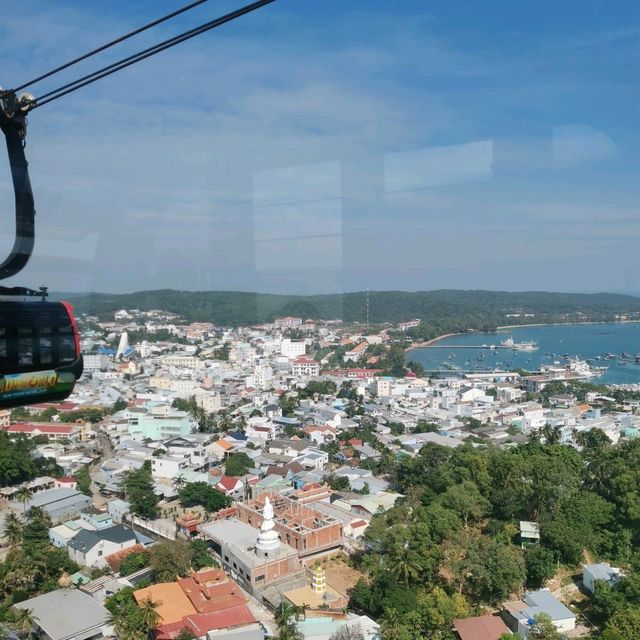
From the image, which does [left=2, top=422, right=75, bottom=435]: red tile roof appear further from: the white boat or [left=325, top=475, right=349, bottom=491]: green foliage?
the white boat

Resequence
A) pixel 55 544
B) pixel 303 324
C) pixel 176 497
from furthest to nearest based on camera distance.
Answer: pixel 303 324 < pixel 176 497 < pixel 55 544

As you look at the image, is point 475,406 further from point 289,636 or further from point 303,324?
point 289,636

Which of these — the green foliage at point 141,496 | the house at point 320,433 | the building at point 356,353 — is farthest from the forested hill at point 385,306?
the house at point 320,433

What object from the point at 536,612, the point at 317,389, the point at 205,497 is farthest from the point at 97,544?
the point at 317,389

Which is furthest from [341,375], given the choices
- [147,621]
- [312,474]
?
[147,621]

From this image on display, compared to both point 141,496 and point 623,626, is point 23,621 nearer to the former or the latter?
point 141,496

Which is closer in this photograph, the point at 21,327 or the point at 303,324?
the point at 21,327

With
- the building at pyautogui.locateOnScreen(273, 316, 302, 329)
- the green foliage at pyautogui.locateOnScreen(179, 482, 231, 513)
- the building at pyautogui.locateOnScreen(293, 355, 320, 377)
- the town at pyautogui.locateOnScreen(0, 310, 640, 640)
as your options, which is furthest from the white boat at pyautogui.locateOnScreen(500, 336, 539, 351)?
the green foliage at pyautogui.locateOnScreen(179, 482, 231, 513)
